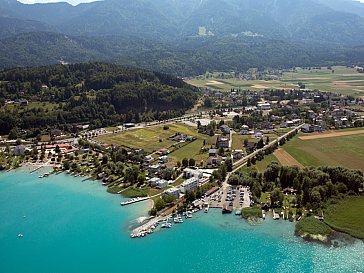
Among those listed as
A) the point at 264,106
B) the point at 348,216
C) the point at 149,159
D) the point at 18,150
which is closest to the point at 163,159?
the point at 149,159

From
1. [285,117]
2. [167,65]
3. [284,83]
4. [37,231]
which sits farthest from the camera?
Result: [167,65]

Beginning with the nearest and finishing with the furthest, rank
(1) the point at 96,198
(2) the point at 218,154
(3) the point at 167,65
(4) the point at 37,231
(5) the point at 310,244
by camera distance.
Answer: (5) the point at 310,244, (4) the point at 37,231, (1) the point at 96,198, (2) the point at 218,154, (3) the point at 167,65

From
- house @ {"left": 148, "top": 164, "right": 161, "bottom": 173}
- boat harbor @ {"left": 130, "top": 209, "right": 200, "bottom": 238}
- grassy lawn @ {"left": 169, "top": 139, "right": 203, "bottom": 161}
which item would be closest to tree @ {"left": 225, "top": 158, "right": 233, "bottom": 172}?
grassy lawn @ {"left": 169, "top": 139, "right": 203, "bottom": 161}

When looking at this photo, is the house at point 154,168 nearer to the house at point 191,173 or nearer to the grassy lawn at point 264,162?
the house at point 191,173

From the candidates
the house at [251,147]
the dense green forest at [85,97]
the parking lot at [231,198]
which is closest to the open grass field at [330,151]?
the house at [251,147]

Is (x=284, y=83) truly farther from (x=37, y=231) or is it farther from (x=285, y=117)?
(x=37, y=231)

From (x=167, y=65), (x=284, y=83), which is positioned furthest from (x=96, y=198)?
(x=167, y=65)
